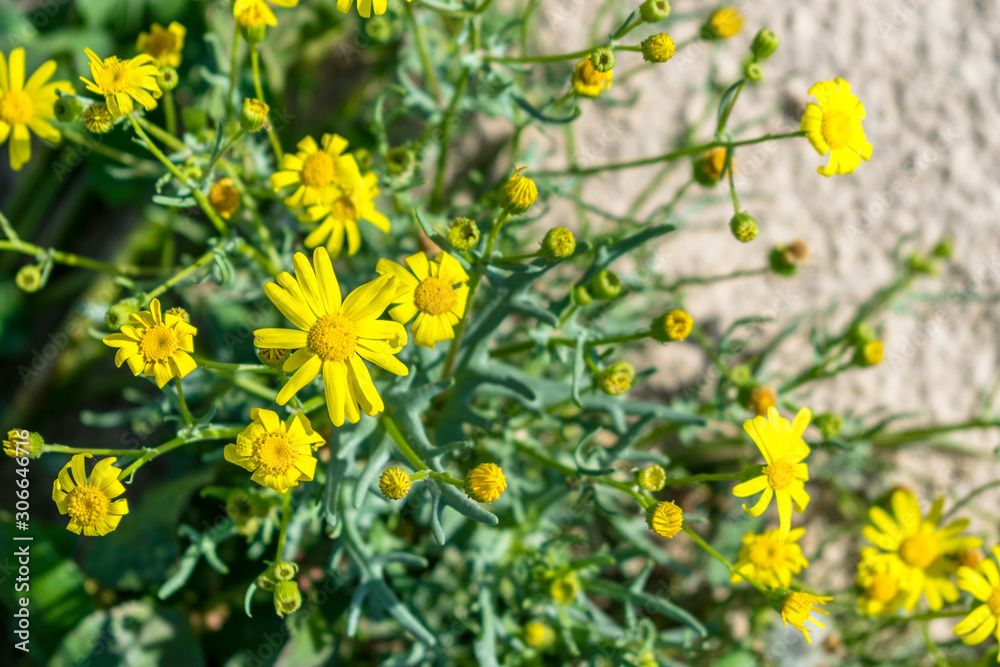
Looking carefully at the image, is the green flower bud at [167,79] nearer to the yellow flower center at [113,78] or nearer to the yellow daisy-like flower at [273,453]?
the yellow flower center at [113,78]

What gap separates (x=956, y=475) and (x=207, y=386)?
3.62 meters

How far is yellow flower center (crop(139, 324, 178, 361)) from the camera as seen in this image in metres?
1.98

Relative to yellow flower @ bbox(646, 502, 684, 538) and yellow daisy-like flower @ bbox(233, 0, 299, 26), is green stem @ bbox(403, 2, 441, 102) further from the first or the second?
yellow flower @ bbox(646, 502, 684, 538)

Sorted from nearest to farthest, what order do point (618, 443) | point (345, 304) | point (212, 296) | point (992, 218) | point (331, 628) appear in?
point (345, 304) < point (618, 443) < point (331, 628) < point (212, 296) < point (992, 218)

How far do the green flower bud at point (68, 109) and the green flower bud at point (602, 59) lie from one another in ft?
4.98

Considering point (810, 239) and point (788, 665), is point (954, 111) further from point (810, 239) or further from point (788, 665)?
point (788, 665)

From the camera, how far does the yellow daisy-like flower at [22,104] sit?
2.50 m

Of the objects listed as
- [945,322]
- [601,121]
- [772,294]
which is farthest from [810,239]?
[601,121]

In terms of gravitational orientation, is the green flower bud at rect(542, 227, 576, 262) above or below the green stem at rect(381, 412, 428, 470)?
above

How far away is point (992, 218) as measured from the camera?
3742 mm

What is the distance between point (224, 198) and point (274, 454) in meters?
0.96

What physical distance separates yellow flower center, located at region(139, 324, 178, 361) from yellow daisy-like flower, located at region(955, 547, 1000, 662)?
2629 mm

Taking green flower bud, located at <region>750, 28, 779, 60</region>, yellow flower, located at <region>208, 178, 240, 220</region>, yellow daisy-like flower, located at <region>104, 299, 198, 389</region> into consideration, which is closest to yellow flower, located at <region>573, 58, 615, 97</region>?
green flower bud, located at <region>750, 28, 779, 60</region>

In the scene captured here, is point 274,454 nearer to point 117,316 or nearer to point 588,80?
point 117,316
